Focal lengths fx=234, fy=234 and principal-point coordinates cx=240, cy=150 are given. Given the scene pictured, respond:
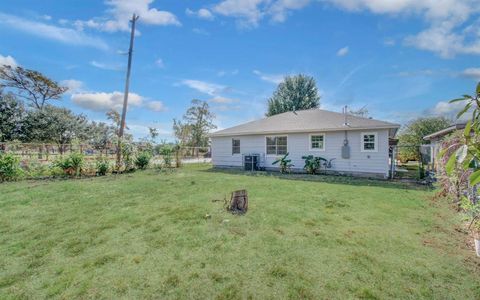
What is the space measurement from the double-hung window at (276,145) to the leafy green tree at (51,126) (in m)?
21.6

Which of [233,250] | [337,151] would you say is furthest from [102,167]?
[337,151]

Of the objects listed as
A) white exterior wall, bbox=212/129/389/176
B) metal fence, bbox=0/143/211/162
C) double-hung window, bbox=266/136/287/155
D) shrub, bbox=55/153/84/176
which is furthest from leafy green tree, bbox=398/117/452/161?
shrub, bbox=55/153/84/176

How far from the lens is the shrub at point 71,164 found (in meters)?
10.1

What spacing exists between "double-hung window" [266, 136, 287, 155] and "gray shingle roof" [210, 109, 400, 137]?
21.1 inches

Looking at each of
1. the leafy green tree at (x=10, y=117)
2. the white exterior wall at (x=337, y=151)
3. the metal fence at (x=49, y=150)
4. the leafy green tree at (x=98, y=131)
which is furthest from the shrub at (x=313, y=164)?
the leafy green tree at (x=10, y=117)

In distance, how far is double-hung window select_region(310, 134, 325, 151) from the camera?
11.9 metres

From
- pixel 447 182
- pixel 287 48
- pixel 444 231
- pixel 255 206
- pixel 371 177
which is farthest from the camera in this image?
pixel 287 48

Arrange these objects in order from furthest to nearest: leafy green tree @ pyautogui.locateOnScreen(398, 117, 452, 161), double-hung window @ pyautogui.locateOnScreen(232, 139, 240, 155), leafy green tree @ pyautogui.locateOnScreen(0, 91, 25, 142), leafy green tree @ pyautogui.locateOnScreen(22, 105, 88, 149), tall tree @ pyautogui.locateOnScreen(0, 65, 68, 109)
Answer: tall tree @ pyautogui.locateOnScreen(0, 65, 68, 109) < leafy green tree @ pyautogui.locateOnScreen(398, 117, 452, 161) < leafy green tree @ pyautogui.locateOnScreen(22, 105, 88, 149) < leafy green tree @ pyautogui.locateOnScreen(0, 91, 25, 142) < double-hung window @ pyautogui.locateOnScreen(232, 139, 240, 155)

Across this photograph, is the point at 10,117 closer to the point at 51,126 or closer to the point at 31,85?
the point at 51,126

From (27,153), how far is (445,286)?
14.6 meters

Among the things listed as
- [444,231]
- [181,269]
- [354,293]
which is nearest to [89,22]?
[181,269]

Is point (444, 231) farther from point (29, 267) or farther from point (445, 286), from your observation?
point (29, 267)

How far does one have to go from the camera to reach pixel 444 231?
4.08 metres

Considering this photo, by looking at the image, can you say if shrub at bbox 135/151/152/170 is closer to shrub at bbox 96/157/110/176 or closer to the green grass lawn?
shrub at bbox 96/157/110/176
